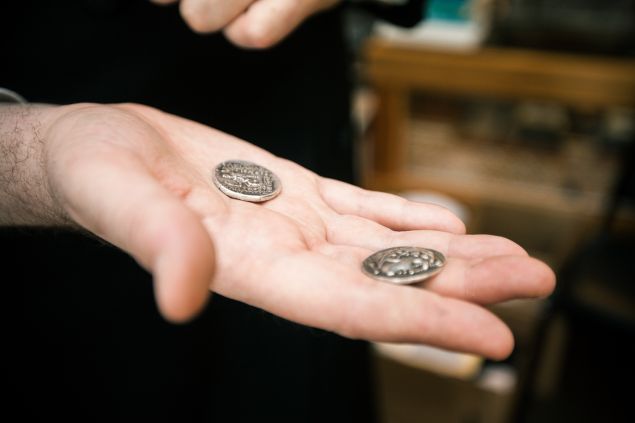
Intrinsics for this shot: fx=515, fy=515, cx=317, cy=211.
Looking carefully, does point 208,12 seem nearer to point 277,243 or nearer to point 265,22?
point 265,22

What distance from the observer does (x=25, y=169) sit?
0.78 m

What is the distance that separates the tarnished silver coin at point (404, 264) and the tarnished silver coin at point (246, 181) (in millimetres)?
218

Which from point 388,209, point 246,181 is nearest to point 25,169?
point 246,181

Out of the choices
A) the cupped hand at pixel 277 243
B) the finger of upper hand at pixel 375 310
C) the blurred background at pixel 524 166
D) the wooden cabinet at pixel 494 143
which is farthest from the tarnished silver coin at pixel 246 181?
the wooden cabinet at pixel 494 143

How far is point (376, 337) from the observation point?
0.59m

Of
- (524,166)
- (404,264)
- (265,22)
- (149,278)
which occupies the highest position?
(265,22)

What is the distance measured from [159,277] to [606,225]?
1716 mm

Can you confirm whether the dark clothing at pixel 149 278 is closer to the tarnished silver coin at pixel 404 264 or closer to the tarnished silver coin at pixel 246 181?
the tarnished silver coin at pixel 246 181

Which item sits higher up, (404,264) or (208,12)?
(208,12)

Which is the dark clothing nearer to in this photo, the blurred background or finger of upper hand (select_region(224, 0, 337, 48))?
finger of upper hand (select_region(224, 0, 337, 48))

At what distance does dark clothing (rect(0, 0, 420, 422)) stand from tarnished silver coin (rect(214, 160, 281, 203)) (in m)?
0.31

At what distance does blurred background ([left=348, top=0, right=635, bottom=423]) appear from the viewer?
1704mm

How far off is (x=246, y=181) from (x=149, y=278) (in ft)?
1.50

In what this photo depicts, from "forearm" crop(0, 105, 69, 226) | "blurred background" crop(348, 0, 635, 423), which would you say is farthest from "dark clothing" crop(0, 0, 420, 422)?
"blurred background" crop(348, 0, 635, 423)
